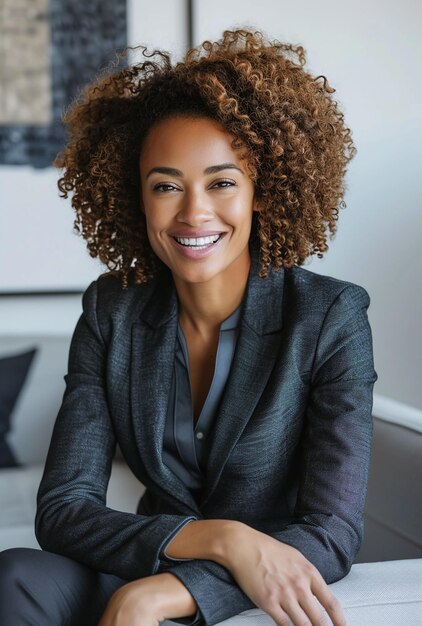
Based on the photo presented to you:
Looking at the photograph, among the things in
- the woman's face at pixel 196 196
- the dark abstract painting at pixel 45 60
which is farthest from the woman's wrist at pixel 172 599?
the dark abstract painting at pixel 45 60

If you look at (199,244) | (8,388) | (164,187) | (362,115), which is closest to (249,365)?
(199,244)

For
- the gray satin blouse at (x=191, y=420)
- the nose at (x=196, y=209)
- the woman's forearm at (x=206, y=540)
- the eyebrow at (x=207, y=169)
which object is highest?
the eyebrow at (x=207, y=169)

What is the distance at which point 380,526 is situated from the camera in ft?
6.02

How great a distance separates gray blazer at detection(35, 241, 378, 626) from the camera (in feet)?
4.42

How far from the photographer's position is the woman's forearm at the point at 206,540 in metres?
1.26

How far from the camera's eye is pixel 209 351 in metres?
1.64

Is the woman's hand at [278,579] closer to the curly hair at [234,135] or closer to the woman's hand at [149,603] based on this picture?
the woman's hand at [149,603]

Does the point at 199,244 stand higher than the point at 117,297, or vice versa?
the point at 199,244

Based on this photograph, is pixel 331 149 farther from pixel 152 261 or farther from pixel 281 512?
pixel 281 512

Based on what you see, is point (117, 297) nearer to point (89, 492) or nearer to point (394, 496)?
point (89, 492)

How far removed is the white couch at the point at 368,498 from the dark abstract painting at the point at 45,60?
0.62 meters

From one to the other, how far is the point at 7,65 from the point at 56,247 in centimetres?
57

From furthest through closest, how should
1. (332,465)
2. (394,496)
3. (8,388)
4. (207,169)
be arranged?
(8,388), (394,496), (207,169), (332,465)

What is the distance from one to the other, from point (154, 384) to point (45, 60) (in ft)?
4.98
